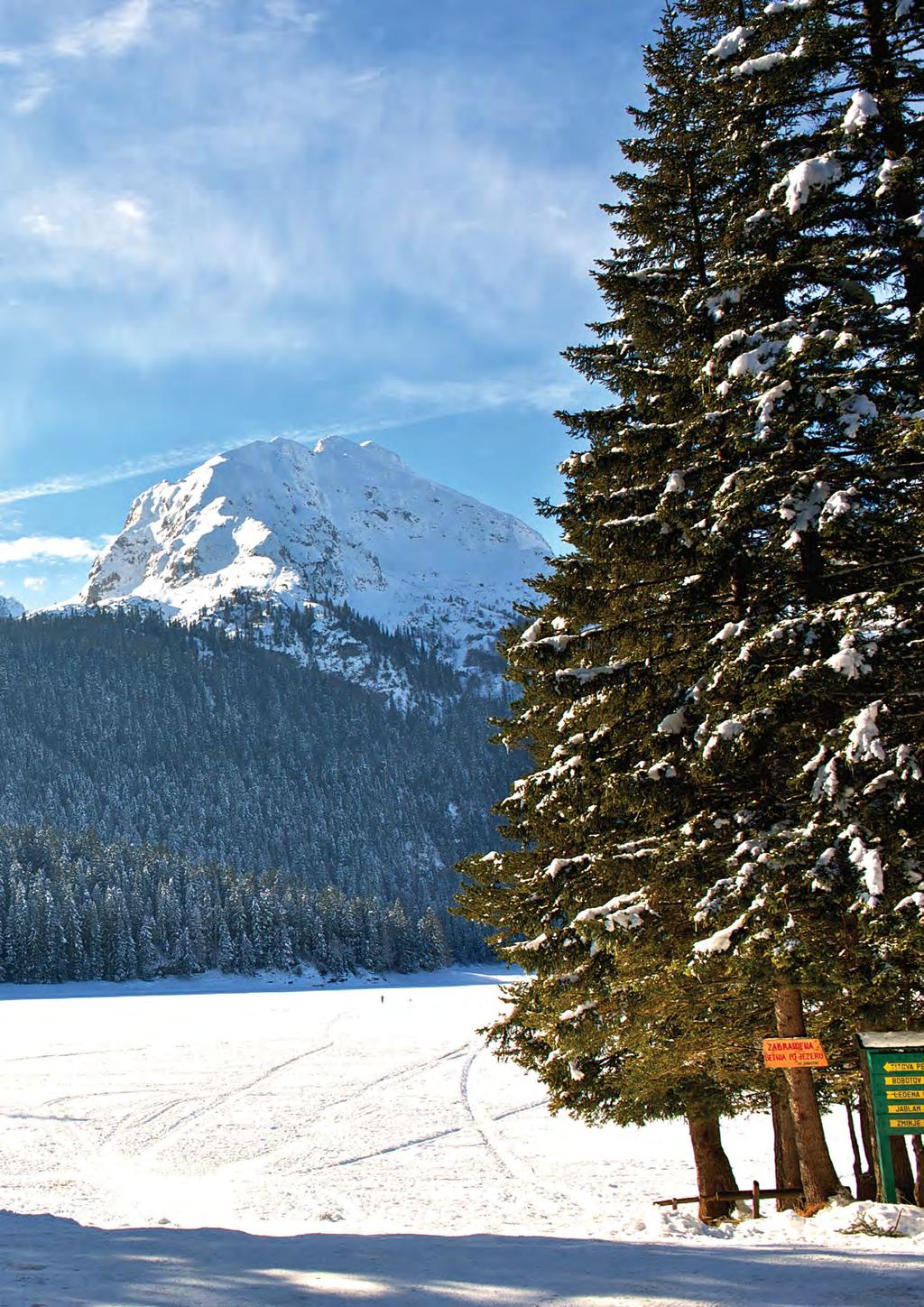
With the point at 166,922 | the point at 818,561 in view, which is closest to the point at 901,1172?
the point at 818,561

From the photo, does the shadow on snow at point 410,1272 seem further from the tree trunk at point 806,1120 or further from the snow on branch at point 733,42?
the snow on branch at point 733,42

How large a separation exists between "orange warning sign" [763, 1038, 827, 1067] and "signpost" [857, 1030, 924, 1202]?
0.80m

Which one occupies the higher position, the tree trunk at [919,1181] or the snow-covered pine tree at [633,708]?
the snow-covered pine tree at [633,708]

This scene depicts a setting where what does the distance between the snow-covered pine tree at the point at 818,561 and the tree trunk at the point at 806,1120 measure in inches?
1.0

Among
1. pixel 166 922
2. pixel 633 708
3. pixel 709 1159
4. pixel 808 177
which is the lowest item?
pixel 166 922

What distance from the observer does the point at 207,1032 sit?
52281 millimetres

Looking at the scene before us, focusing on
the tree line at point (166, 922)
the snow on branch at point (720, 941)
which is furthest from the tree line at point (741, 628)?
the tree line at point (166, 922)

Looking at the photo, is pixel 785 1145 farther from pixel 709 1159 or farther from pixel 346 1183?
pixel 346 1183

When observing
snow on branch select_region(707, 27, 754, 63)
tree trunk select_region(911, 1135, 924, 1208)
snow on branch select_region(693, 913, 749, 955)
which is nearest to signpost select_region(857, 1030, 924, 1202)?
tree trunk select_region(911, 1135, 924, 1208)

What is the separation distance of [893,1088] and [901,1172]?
96.8 inches

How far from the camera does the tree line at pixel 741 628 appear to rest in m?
8.64

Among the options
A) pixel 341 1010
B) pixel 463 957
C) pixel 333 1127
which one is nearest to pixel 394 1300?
pixel 333 1127

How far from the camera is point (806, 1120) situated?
9.98 meters

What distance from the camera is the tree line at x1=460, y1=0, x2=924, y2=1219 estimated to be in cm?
864
